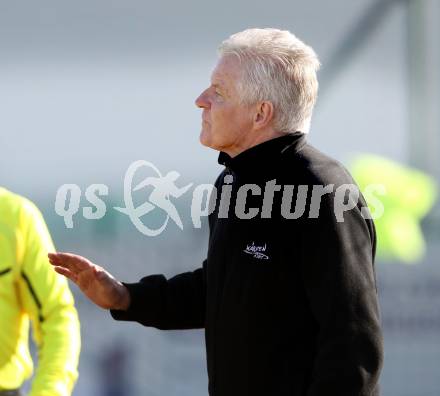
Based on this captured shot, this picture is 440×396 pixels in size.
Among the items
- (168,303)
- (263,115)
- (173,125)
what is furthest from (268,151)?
(173,125)

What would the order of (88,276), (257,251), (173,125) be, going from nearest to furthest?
(257,251) → (88,276) → (173,125)

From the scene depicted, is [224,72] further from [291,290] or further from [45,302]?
[45,302]

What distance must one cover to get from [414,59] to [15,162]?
1530 millimetres

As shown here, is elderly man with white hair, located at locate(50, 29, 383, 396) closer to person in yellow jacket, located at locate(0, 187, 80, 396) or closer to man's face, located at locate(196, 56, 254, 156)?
man's face, located at locate(196, 56, 254, 156)

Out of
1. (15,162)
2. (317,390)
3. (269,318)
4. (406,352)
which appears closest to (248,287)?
(269,318)

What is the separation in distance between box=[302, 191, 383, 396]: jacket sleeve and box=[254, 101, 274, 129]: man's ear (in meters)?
0.22

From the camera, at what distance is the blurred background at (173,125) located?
3963 millimetres

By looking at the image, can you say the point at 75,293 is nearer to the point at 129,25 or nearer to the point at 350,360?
the point at 129,25

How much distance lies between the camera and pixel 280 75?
6.61ft

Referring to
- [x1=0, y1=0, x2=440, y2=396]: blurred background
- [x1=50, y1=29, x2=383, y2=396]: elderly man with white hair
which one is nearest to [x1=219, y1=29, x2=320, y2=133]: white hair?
[x1=50, y1=29, x2=383, y2=396]: elderly man with white hair

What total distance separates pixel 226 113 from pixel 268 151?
11cm

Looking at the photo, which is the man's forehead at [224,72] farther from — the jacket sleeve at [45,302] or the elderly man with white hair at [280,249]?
the jacket sleeve at [45,302]

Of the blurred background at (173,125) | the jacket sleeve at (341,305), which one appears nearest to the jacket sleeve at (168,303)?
the jacket sleeve at (341,305)

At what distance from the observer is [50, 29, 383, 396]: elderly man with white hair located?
1862 mm
